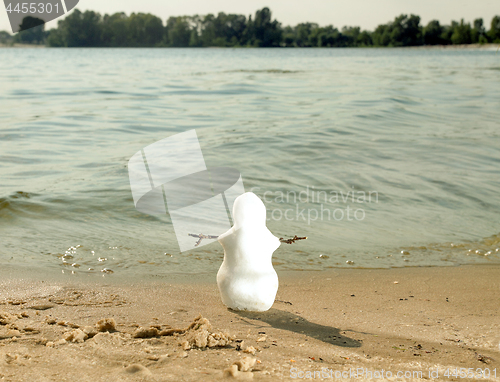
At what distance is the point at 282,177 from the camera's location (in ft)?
20.9

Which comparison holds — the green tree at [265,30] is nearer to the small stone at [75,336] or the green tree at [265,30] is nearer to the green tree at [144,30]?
the green tree at [144,30]

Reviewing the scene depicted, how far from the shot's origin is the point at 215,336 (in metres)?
2.06

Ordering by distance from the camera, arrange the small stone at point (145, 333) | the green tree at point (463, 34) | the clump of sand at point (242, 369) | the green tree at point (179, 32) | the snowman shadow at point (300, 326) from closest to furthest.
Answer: the clump of sand at point (242, 369) → the small stone at point (145, 333) → the snowman shadow at point (300, 326) → the green tree at point (463, 34) → the green tree at point (179, 32)

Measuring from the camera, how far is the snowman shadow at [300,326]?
2.25 metres

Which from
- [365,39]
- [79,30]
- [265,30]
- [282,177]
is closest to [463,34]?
[365,39]

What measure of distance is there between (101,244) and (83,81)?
673 inches

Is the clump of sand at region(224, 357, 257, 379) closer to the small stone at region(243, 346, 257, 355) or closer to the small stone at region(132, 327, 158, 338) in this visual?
the small stone at region(243, 346, 257, 355)

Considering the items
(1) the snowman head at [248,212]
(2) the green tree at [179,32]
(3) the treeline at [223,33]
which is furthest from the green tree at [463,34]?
(1) the snowman head at [248,212]

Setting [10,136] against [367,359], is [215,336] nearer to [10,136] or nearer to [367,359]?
[367,359]

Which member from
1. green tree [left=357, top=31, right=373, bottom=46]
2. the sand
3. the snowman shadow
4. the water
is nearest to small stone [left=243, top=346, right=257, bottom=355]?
the sand

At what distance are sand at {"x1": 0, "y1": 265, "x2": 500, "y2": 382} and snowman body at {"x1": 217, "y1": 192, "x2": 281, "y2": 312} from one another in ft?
0.35

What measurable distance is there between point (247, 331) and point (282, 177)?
13.7 feet

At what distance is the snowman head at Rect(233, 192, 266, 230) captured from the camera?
97.0 inches

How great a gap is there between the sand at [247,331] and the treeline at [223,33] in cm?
9484
